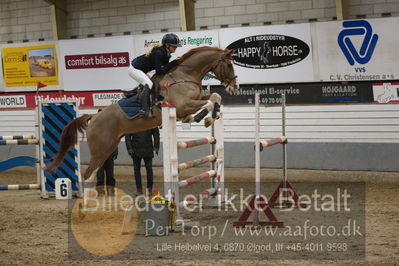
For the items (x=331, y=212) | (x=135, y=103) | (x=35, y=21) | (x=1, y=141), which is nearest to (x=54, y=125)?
(x=1, y=141)

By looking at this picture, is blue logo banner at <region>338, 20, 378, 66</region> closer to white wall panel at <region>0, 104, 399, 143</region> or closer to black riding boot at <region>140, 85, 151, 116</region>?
white wall panel at <region>0, 104, 399, 143</region>

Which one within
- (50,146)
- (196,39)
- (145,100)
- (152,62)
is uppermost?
(196,39)

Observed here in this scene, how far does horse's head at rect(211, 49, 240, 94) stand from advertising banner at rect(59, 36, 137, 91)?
255 inches

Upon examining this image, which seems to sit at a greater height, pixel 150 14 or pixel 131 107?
pixel 150 14

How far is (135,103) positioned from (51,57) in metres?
8.18

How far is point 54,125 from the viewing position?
10.5 meters

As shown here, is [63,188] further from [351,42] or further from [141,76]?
[351,42]

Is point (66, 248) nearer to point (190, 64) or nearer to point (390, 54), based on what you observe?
point (190, 64)

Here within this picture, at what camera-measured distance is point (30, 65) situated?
16516 mm

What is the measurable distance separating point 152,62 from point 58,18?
8471mm

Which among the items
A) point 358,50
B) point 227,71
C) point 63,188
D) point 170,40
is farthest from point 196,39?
point 170,40

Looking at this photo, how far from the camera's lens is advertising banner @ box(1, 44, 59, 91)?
16200mm

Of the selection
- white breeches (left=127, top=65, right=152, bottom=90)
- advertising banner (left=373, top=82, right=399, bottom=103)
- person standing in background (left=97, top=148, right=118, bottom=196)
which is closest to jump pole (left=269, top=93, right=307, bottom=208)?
white breeches (left=127, top=65, right=152, bottom=90)

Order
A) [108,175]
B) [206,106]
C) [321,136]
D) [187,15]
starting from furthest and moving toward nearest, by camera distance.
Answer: [187,15] < [321,136] < [108,175] < [206,106]
